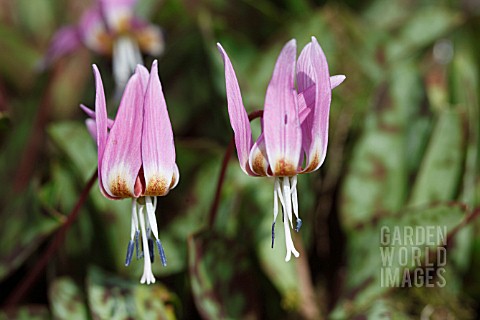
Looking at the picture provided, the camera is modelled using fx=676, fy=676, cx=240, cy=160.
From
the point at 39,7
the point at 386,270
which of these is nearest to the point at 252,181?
the point at 386,270

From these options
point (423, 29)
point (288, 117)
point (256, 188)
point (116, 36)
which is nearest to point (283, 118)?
point (288, 117)

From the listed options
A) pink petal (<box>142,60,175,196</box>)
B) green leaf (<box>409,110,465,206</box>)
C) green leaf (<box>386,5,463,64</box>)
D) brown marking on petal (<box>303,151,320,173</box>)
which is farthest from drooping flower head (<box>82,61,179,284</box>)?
green leaf (<box>386,5,463,64</box>)

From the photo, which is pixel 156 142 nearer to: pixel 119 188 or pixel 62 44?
pixel 119 188

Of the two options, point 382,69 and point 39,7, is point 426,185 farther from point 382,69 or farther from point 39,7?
point 39,7

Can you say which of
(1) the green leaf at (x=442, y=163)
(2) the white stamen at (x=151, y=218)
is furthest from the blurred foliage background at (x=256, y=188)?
(2) the white stamen at (x=151, y=218)

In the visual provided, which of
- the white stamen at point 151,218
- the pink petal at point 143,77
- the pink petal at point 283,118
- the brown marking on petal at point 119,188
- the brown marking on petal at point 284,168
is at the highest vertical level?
the pink petal at point 143,77

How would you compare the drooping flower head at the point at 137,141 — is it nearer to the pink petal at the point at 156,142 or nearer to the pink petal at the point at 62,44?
the pink petal at the point at 156,142
